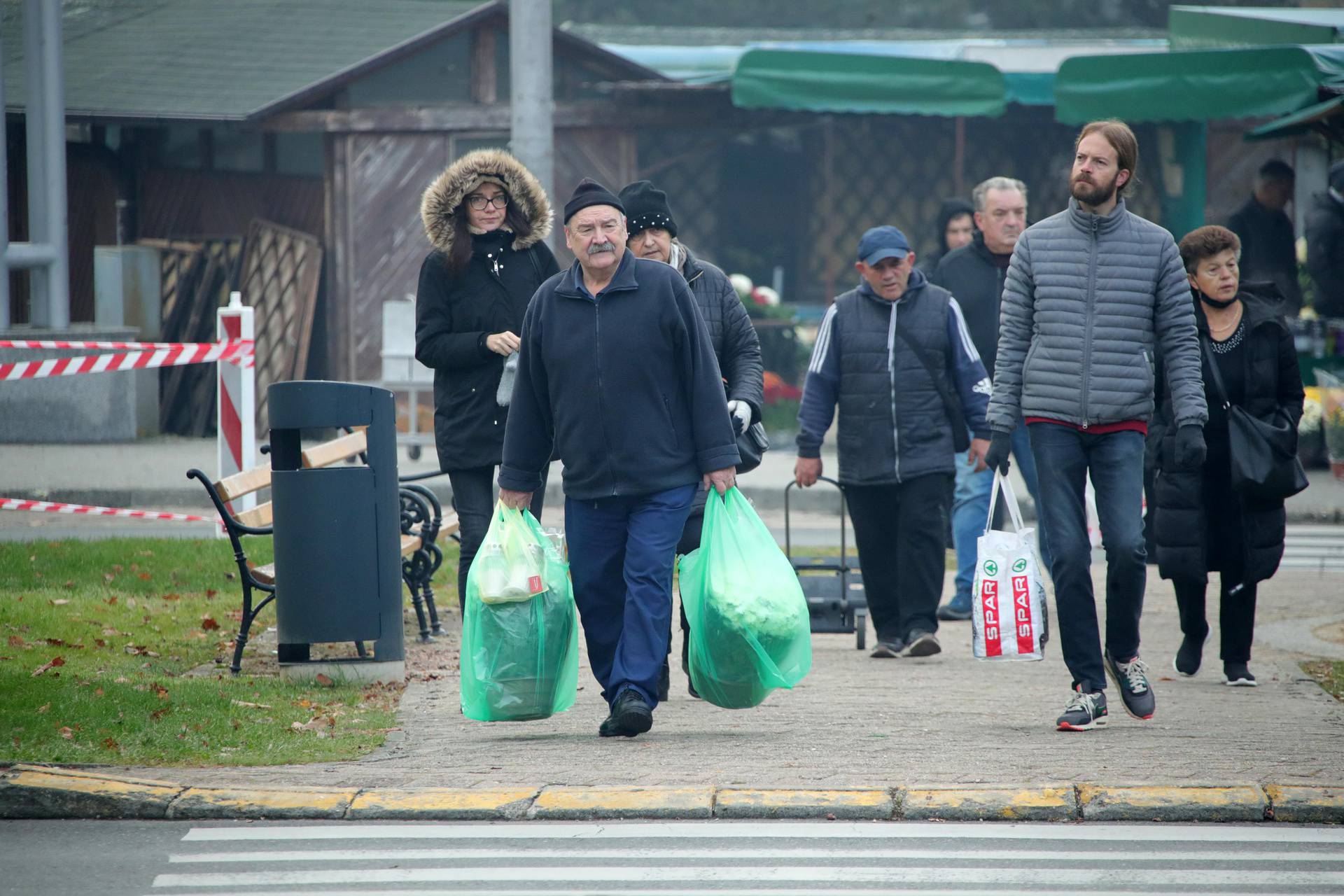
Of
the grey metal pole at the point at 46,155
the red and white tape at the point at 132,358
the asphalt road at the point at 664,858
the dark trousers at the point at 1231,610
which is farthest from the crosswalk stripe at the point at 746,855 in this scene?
the grey metal pole at the point at 46,155

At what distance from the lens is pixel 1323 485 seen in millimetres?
14195

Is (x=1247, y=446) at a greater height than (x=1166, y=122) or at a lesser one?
lesser

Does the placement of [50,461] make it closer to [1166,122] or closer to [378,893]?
[378,893]

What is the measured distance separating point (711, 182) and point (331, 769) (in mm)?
16182

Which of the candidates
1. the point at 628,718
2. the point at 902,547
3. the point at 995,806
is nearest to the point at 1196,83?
the point at 902,547

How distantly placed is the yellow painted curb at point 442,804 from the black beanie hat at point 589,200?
1998 millimetres

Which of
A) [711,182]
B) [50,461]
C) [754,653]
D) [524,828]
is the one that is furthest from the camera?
[711,182]

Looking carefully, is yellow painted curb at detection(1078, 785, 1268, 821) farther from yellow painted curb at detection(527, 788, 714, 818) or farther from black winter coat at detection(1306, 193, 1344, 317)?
black winter coat at detection(1306, 193, 1344, 317)

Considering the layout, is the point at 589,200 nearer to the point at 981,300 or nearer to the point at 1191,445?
the point at 1191,445

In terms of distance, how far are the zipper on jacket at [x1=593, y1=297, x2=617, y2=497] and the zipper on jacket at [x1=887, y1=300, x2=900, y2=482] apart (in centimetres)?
215

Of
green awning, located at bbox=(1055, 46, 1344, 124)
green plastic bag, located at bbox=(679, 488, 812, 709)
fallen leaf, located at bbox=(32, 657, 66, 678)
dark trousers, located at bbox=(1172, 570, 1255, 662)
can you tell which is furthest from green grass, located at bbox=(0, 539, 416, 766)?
green awning, located at bbox=(1055, 46, 1344, 124)

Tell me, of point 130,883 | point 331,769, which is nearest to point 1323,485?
point 331,769

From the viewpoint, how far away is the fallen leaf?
6.95 meters

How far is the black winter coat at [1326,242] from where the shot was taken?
43.7ft
